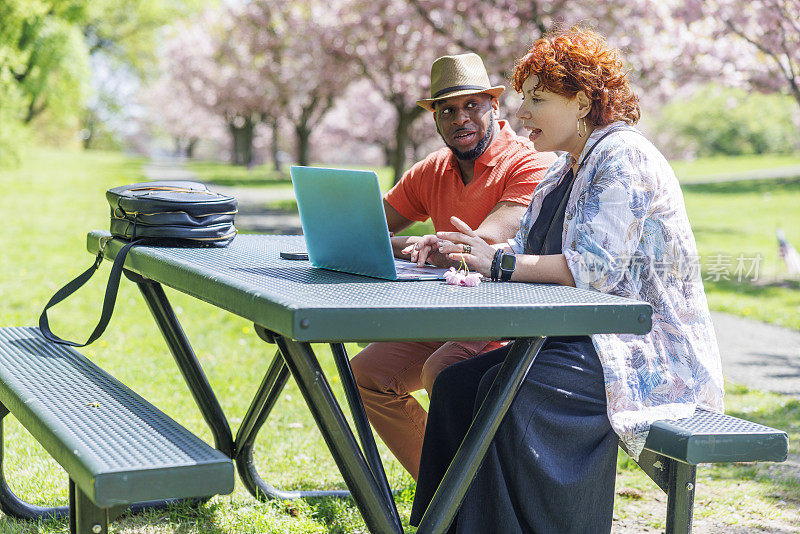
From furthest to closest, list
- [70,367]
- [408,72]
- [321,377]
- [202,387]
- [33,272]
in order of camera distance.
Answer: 1. [408,72]
2. [33,272]
3. [202,387]
4. [70,367]
5. [321,377]

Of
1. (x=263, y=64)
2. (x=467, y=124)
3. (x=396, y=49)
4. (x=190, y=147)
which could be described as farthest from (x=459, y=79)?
(x=190, y=147)

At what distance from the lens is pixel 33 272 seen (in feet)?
28.6

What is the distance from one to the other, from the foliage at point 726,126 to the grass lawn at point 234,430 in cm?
3368

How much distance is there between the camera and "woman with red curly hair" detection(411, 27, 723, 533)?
2291 mm

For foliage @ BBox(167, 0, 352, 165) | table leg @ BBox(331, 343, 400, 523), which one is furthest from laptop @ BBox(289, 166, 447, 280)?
foliage @ BBox(167, 0, 352, 165)

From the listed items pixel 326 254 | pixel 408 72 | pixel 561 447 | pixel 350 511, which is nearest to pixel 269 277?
pixel 326 254

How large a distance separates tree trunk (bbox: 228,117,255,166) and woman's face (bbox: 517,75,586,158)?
121 ft

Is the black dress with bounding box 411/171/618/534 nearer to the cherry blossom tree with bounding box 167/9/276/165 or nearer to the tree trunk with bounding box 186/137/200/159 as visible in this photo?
the cherry blossom tree with bounding box 167/9/276/165

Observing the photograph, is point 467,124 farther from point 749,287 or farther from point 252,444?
point 749,287

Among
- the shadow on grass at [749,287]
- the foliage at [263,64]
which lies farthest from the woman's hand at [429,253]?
the foliage at [263,64]

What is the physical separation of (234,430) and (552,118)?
7.98 feet

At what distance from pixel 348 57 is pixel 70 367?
14.4 m

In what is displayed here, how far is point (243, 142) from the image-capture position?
4288cm

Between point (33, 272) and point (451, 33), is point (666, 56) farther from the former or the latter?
point (33, 272)
